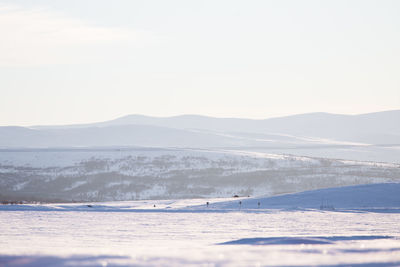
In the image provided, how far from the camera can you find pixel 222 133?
11019 centimetres

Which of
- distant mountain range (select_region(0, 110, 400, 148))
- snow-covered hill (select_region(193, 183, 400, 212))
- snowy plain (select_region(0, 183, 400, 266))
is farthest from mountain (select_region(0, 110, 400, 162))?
snowy plain (select_region(0, 183, 400, 266))

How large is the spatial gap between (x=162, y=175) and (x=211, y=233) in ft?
80.3

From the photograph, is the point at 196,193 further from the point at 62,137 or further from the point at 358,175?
the point at 62,137

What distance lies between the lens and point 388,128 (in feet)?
471

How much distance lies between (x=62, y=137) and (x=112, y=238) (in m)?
91.6

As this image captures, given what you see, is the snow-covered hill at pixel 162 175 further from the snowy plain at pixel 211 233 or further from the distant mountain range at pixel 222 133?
the distant mountain range at pixel 222 133

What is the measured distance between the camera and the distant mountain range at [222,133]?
93.3 m

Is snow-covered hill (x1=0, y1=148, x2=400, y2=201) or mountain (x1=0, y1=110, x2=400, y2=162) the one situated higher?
mountain (x1=0, y1=110, x2=400, y2=162)

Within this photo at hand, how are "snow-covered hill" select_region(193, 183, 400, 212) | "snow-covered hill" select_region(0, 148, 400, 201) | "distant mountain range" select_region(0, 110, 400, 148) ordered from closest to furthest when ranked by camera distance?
1. "snow-covered hill" select_region(193, 183, 400, 212)
2. "snow-covered hill" select_region(0, 148, 400, 201)
3. "distant mountain range" select_region(0, 110, 400, 148)

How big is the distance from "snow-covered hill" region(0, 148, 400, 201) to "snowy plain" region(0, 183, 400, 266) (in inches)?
376

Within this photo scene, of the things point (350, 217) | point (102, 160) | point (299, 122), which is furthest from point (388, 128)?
point (350, 217)

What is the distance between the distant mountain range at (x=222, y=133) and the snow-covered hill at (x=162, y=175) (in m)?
39.8

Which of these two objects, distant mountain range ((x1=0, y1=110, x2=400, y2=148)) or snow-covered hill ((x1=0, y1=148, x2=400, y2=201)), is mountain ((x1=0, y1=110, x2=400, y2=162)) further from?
snow-covered hill ((x1=0, y1=148, x2=400, y2=201))

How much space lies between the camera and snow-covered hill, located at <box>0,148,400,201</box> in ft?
106
